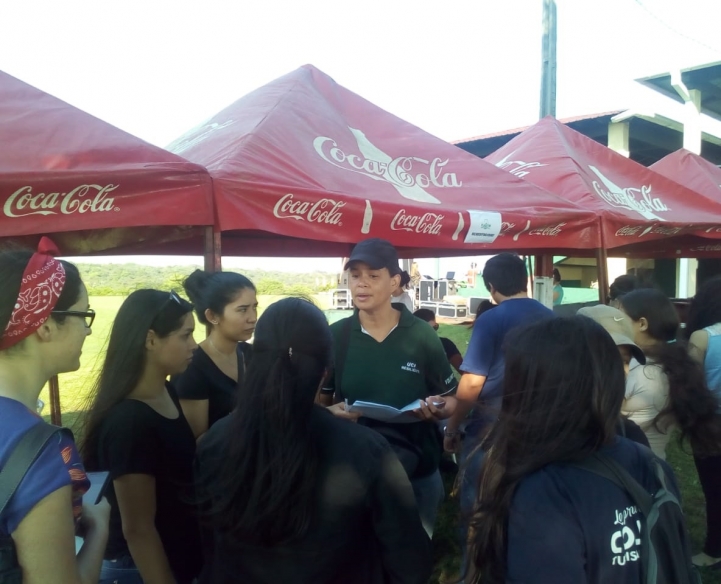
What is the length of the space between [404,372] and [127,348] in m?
1.23

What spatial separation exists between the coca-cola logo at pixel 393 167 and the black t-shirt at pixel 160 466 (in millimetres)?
2039

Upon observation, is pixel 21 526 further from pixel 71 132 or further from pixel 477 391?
pixel 477 391

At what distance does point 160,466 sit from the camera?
66.3 inches

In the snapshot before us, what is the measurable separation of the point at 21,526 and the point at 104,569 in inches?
37.7

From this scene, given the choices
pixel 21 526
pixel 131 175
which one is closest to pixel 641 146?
pixel 131 175

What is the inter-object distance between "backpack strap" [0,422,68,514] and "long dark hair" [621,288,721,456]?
2.58m

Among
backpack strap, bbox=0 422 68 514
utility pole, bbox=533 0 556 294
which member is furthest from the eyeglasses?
utility pole, bbox=533 0 556 294

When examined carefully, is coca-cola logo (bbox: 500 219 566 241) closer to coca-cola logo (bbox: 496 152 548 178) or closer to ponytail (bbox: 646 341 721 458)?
coca-cola logo (bbox: 496 152 548 178)

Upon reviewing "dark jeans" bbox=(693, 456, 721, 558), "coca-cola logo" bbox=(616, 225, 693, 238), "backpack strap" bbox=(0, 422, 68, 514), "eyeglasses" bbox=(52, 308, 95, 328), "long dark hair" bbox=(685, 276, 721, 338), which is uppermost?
"coca-cola logo" bbox=(616, 225, 693, 238)

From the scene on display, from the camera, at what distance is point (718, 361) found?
301 cm

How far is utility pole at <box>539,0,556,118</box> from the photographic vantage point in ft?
27.1

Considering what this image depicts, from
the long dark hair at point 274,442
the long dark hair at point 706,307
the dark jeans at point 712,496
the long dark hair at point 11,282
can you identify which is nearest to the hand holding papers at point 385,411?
the long dark hair at point 274,442

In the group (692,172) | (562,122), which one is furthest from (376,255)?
(562,122)

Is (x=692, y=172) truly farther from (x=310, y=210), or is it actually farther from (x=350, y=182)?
(x=310, y=210)
